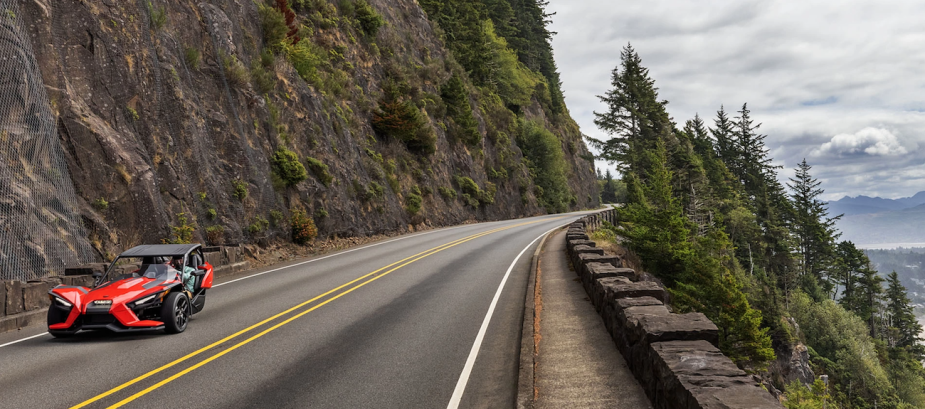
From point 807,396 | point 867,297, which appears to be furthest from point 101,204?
point 867,297

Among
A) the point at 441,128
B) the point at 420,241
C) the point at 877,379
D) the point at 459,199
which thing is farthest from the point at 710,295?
the point at 877,379

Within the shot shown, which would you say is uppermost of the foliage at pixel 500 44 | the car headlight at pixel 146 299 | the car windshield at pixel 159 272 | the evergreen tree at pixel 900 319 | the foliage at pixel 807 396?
the foliage at pixel 500 44

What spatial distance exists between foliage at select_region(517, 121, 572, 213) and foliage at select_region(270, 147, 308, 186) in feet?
135

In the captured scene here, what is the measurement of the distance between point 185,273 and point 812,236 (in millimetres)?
86410

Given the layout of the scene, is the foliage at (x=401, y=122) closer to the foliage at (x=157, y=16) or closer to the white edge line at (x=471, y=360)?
the foliage at (x=157, y=16)

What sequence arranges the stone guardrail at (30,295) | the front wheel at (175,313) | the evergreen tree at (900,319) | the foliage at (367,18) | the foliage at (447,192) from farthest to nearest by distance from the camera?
the evergreen tree at (900,319), the foliage at (447,192), the foliage at (367,18), the stone guardrail at (30,295), the front wheel at (175,313)

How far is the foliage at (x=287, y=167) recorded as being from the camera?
21859mm

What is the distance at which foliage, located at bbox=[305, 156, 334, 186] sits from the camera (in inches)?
946

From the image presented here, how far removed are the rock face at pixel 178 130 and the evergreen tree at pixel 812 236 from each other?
63937 millimetres

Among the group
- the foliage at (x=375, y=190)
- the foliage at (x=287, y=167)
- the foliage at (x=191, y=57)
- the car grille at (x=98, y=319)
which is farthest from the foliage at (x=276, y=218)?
the car grille at (x=98, y=319)

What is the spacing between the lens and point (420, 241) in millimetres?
24500

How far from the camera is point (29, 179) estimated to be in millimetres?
11898

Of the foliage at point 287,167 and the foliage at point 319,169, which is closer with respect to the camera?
the foliage at point 287,167

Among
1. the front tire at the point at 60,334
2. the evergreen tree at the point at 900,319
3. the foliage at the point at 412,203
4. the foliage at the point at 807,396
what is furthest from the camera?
the evergreen tree at the point at 900,319
